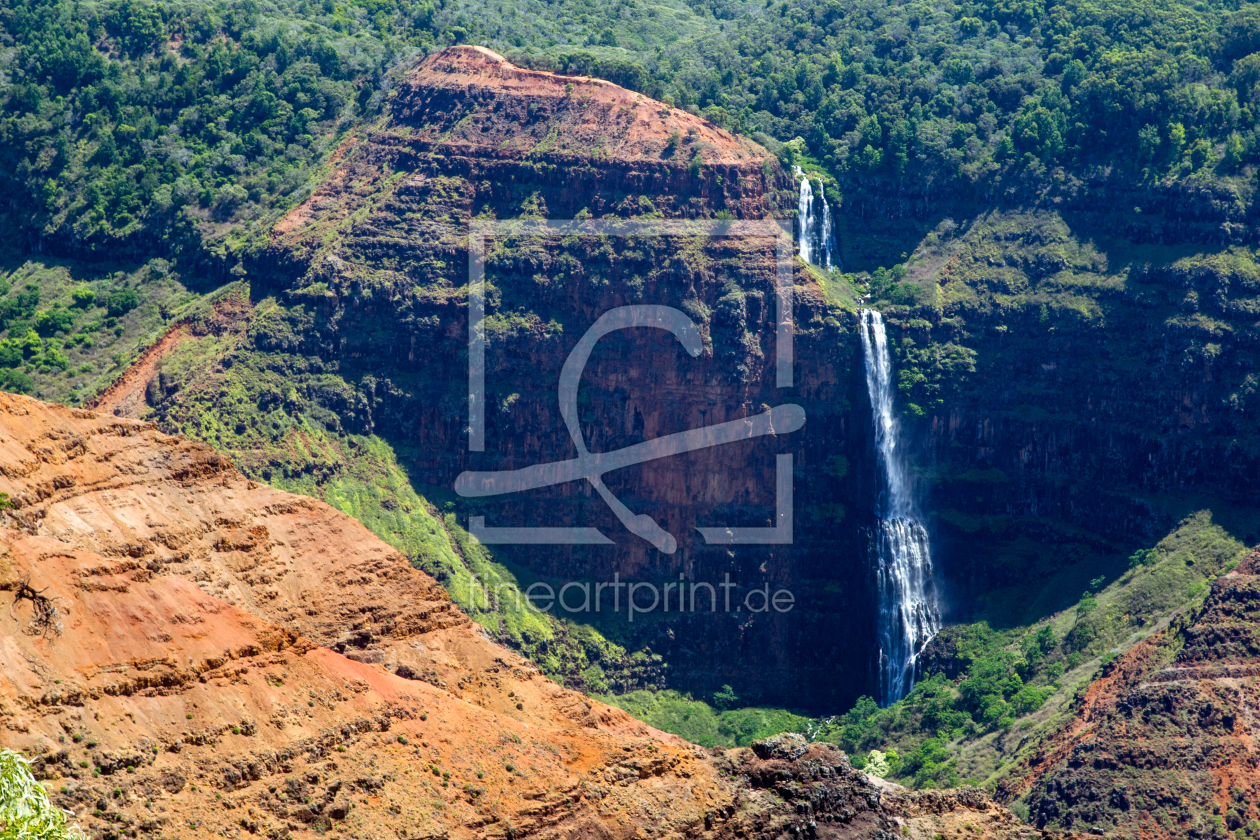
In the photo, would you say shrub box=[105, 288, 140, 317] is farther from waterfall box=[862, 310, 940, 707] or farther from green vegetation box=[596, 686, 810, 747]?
waterfall box=[862, 310, 940, 707]

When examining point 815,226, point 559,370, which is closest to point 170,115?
point 559,370

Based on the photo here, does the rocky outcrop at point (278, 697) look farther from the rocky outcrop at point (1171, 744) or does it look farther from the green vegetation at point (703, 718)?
the green vegetation at point (703, 718)

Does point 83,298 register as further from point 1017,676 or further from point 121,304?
point 1017,676

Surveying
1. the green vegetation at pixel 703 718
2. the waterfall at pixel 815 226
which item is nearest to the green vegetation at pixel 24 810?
the green vegetation at pixel 703 718

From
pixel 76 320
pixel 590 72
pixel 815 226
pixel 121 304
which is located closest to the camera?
pixel 76 320

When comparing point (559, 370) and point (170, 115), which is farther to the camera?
point (170, 115)

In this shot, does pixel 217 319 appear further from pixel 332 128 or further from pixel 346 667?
pixel 346 667
